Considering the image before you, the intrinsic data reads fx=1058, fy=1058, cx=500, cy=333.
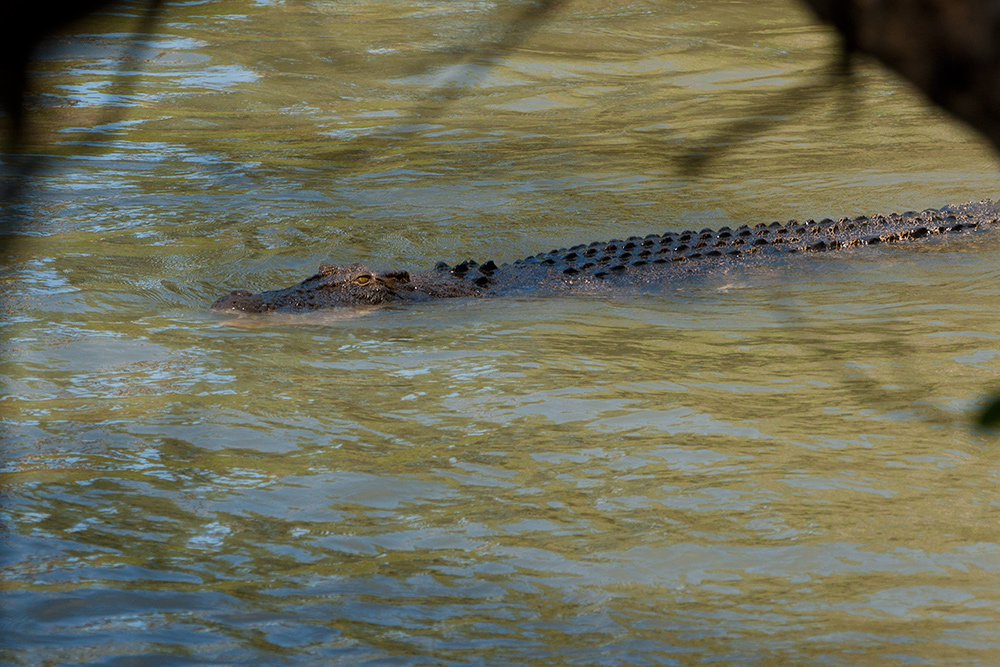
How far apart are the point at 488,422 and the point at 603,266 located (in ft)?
9.16

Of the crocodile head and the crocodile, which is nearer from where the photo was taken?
the crocodile head

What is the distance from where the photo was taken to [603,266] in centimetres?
676

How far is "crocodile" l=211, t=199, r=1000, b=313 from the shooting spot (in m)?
6.35

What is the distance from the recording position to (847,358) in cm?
488

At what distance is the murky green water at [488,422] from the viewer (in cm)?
275

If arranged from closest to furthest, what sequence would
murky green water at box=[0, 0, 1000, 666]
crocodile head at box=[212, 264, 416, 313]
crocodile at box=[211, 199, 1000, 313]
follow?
murky green water at box=[0, 0, 1000, 666] → crocodile head at box=[212, 264, 416, 313] → crocodile at box=[211, 199, 1000, 313]

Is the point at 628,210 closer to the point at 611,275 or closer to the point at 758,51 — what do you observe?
the point at 611,275

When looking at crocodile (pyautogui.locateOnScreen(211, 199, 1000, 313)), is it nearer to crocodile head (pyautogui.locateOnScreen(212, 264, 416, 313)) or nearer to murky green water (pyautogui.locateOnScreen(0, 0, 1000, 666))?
crocodile head (pyautogui.locateOnScreen(212, 264, 416, 313))

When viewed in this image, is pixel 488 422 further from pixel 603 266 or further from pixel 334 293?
pixel 603 266

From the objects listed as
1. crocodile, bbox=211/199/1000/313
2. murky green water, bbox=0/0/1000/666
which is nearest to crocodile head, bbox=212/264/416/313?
crocodile, bbox=211/199/1000/313

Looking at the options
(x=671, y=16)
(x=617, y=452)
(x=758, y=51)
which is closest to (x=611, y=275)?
(x=617, y=452)

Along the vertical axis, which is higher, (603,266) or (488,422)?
(488,422)

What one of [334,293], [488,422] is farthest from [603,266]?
[488,422]

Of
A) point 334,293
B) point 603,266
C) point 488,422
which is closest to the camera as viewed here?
point 488,422
